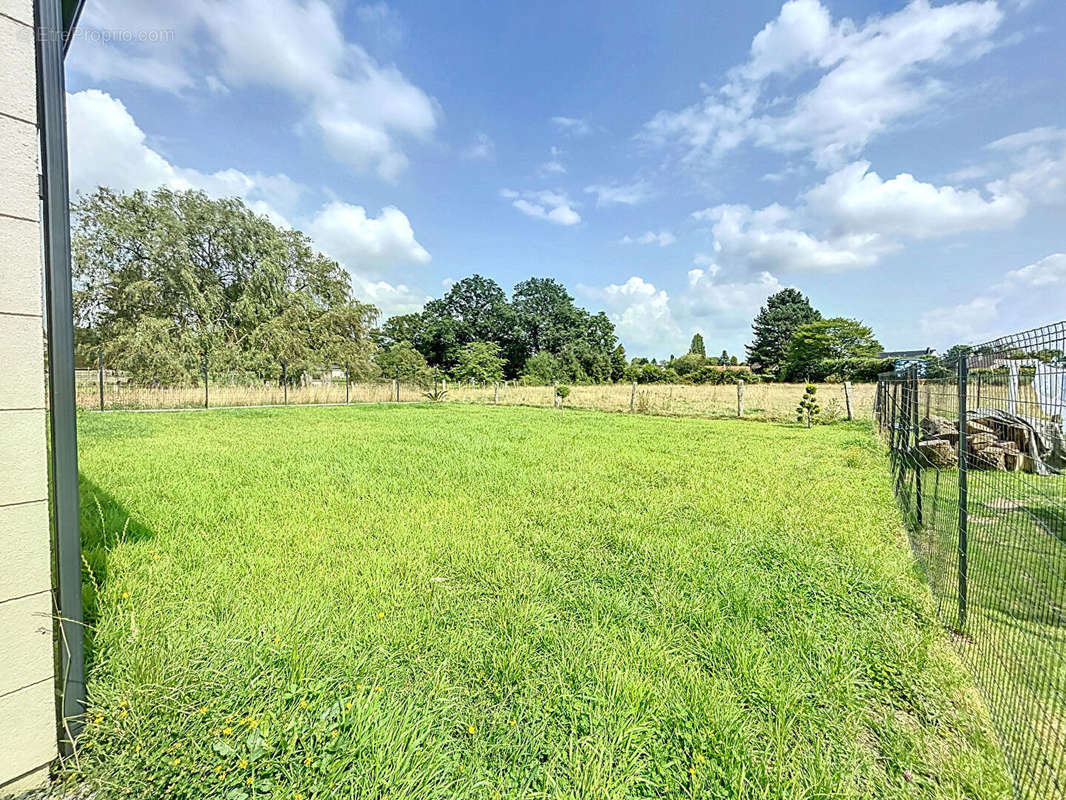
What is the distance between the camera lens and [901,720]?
4.92 feet

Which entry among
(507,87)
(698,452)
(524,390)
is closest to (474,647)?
(698,452)

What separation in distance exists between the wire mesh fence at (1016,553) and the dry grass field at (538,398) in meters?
10.6

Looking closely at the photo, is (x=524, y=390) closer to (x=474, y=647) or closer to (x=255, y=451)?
(x=255, y=451)

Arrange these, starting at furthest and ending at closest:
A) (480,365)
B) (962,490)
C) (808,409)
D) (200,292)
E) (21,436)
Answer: (480,365) < (200,292) < (808,409) < (962,490) < (21,436)

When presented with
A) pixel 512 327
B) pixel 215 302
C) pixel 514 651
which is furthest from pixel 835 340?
pixel 215 302

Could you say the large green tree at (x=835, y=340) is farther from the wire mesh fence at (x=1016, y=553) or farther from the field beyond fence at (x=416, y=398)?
the wire mesh fence at (x=1016, y=553)

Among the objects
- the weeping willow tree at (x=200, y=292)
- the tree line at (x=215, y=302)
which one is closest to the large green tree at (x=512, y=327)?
the tree line at (x=215, y=302)

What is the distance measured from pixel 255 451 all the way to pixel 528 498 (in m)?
4.70

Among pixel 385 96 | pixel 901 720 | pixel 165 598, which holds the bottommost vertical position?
pixel 901 720

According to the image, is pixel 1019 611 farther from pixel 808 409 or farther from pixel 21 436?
pixel 808 409

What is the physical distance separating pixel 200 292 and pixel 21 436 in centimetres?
2558

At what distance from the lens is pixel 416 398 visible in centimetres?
1947

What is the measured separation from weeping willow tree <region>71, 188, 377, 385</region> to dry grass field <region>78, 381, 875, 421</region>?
1.68 meters

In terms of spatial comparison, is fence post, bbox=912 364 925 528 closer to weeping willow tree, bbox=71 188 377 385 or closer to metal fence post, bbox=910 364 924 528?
metal fence post, bbox=910 364 924 528
